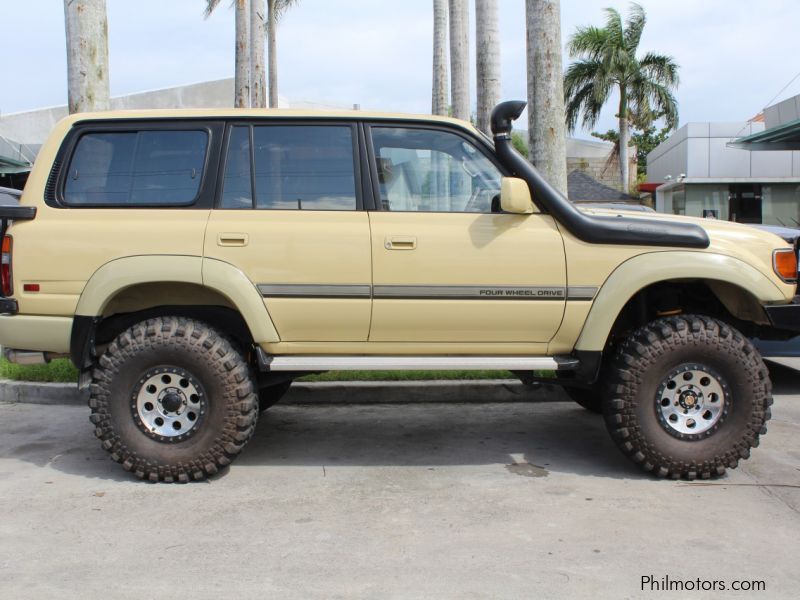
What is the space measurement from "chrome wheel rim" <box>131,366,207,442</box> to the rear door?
638 millimetres

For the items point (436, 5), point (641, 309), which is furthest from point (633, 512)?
point (436, 5)

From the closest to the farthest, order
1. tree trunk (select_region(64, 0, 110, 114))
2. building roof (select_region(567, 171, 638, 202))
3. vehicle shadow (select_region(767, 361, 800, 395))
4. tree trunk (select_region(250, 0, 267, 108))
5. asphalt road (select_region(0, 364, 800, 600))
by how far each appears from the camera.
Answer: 1. asphalt road (select_region(0, 364, 800, 600))
2. vehicle shadow (select_region(767, 361, 800, 395))
3. tree trunk (select_region(64, 0, 110, 114))
4. building roof (select_region(567, 171, 638, 202))
5. tree trunk (select_region(250, 0, 267, 108))

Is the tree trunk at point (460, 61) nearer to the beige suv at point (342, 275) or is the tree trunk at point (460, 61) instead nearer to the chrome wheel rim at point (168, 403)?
the beige suv at point (342, 275)

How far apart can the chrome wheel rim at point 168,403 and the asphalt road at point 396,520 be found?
0.34 m

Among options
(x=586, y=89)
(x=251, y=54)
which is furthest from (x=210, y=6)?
(x=586, y=89)

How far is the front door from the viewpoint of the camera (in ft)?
16.0

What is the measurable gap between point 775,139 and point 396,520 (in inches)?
774

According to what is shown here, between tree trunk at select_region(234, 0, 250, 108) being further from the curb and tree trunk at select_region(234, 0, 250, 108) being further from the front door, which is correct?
the front door

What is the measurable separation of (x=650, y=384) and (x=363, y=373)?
10.0 ft

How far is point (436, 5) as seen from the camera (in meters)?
16.4

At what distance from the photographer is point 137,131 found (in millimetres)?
5078

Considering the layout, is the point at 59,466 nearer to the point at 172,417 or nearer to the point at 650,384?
the point at 172,417

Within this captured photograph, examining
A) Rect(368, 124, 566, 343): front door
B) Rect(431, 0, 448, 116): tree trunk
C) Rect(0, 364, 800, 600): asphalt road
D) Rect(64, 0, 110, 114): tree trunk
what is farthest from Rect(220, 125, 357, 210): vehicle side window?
Rect(431, 0, 448, 116): tree trunk

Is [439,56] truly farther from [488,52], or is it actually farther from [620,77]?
[620,77]
